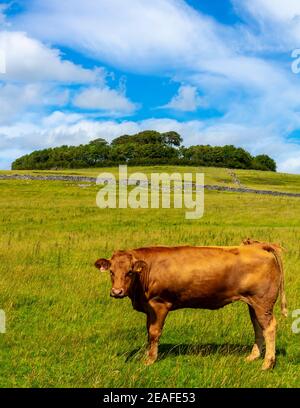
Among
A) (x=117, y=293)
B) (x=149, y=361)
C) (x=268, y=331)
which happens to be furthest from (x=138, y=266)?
(x=268, y=331)

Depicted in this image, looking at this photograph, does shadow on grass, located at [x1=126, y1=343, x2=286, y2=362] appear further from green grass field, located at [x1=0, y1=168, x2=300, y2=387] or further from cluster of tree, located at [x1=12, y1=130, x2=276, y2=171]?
cluster of tree, located at [x1=12, y1=130, x2=276, y2=171]

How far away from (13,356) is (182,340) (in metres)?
3.43

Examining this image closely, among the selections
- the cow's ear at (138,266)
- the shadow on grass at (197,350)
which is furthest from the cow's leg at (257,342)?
the cow's ear at (138,266)

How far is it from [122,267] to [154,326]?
128 cm

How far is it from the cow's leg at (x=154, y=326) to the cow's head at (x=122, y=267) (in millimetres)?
720

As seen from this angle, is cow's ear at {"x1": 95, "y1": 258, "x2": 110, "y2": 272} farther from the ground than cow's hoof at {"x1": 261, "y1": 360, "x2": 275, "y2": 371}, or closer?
farther from the ground

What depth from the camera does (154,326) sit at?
8.81 metres

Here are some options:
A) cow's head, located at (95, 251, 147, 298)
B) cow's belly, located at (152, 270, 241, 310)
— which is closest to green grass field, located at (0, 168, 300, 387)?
cow's belly, located at (152, 270, 241, 310)

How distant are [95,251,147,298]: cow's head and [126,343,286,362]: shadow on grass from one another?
1527 millimetres

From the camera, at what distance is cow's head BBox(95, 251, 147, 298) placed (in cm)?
840
